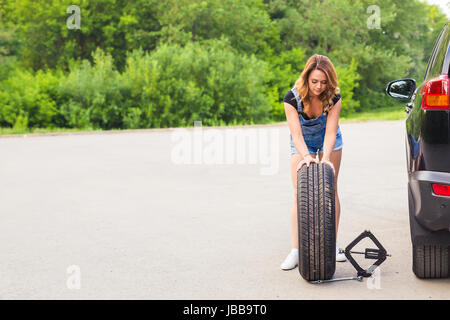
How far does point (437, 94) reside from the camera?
391 cm

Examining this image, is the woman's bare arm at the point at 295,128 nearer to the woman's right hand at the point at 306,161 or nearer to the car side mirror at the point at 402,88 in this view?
the woman's right hand at the point at 306,161

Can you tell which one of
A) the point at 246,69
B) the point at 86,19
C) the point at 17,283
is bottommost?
the point at 17,283

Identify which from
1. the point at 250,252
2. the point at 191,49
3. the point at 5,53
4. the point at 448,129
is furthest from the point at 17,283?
the point at 5,53

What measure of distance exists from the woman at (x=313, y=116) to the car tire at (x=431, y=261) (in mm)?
770

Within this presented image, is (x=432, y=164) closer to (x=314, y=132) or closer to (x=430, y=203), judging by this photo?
(x=430, y=203)

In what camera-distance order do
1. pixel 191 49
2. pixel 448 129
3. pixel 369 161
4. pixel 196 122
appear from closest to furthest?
pixel 448 129 → pixel 369 161 → pixel 196 122 → pixel 191 49

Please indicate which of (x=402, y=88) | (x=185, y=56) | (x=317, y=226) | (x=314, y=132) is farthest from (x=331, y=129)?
(x=185, y=56)

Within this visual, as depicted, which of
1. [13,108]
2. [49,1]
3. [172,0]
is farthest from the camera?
[49,1]

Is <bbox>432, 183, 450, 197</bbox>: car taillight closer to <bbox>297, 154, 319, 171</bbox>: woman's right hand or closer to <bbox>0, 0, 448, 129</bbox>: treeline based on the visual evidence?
<bbox>297, 154, 319, 171</bbox>: woman's right hand

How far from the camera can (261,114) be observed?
30.9m

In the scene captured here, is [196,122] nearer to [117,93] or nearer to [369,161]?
[117,93]

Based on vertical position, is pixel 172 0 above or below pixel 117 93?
above

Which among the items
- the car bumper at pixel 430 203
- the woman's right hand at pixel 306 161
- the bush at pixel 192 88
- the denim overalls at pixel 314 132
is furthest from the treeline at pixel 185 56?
the car bumper at pixel 430 203

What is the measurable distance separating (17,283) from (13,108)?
74.5ft
